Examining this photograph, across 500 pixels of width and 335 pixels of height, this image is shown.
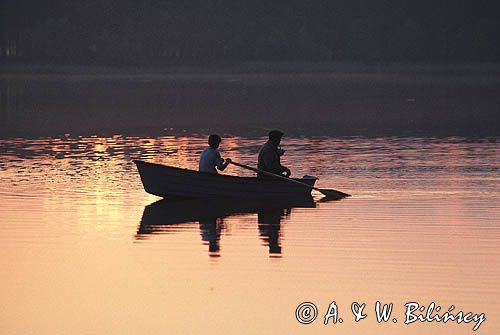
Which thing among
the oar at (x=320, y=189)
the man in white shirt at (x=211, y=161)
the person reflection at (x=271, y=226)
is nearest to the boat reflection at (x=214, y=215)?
the person reflection at (x=271, y=226)

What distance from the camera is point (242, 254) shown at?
69.3 ft

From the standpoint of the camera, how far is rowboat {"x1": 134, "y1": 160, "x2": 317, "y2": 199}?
26812mm

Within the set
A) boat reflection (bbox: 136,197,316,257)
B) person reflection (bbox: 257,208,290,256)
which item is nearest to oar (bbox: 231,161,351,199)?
boat reflection (bbox: 136,197,316,257)

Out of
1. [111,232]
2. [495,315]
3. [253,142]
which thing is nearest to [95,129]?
[253,142]

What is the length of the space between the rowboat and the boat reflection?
16 centimetres

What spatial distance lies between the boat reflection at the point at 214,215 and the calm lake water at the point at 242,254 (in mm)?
39

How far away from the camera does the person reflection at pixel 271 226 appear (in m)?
22.0

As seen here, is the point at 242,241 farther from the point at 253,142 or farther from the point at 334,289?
the point at 253,142

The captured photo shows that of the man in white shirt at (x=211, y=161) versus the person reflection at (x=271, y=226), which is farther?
the man in white shirt at (x=211, y=161)

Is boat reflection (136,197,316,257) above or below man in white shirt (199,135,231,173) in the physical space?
below

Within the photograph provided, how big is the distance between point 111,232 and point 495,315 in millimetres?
8529

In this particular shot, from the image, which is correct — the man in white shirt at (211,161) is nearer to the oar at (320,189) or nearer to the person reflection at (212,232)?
the oar at (320,189)

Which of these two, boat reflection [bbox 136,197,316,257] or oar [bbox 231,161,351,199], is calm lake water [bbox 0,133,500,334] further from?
oar [bbox 231,161,351,199]

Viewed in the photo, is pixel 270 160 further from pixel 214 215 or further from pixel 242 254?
pixel 242 254
